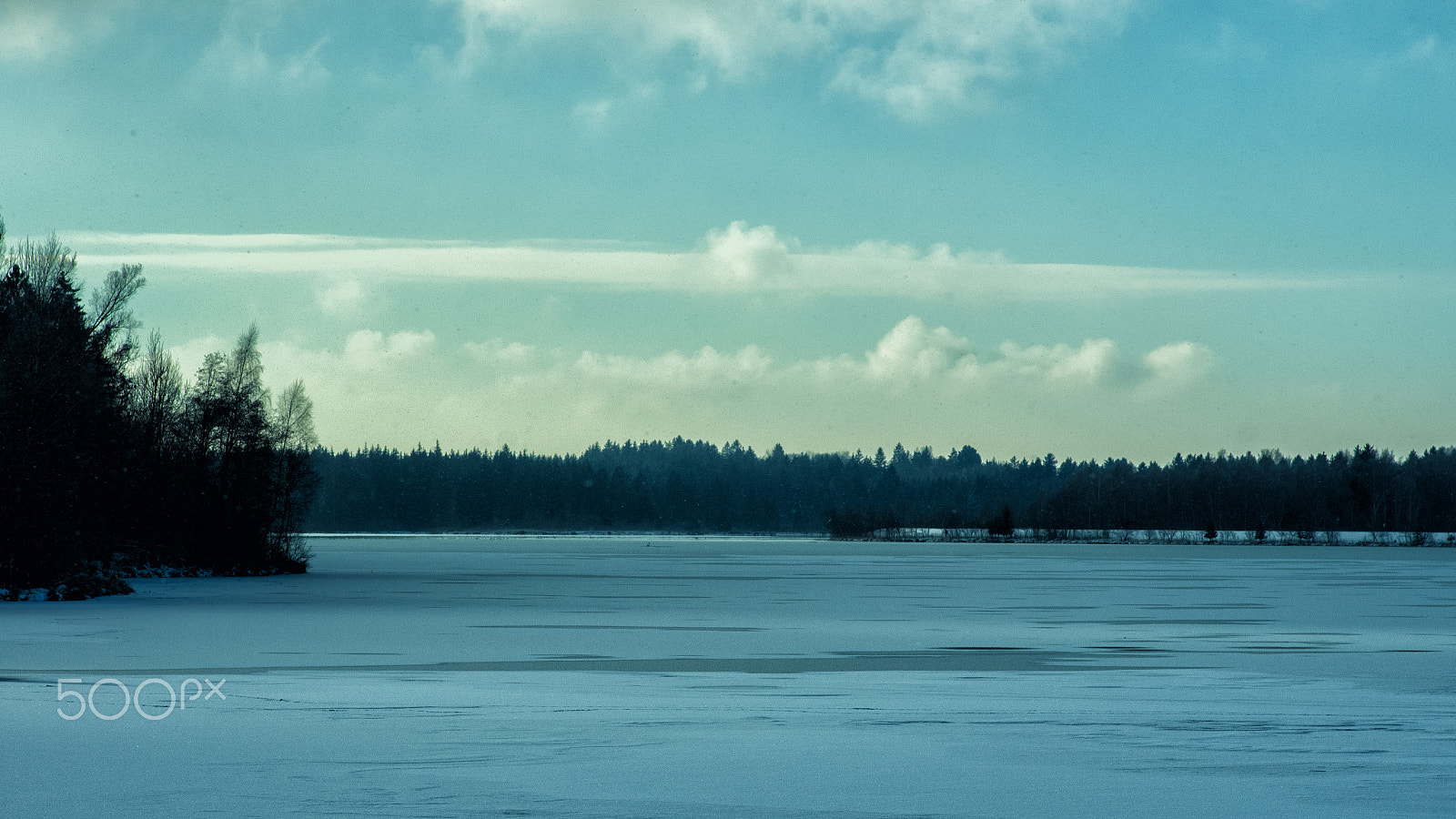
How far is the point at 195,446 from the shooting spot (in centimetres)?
5488

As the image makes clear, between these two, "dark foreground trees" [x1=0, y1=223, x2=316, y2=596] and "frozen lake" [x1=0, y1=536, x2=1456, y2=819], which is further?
"dark foreground trees" [x1=0, y1=223, x2=316, y2=596]

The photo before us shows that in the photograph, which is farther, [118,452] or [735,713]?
[118,452]

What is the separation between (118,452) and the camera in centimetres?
4225

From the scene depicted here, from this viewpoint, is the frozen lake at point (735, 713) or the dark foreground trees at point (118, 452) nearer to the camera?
the frozen lake at point (735, 713)

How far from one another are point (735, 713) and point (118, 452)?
112 feet

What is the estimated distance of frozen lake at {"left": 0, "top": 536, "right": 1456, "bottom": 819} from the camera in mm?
9547

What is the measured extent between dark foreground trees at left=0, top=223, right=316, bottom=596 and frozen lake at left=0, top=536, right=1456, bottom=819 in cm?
826

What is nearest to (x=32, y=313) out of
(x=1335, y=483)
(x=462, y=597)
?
(x=462, y=597)

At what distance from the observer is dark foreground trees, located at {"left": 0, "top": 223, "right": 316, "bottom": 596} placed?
35906 mm

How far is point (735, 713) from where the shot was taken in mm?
13484

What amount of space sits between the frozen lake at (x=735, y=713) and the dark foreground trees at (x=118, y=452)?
8.26 m

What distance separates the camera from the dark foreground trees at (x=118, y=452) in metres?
35.9

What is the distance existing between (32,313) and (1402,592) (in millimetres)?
38196

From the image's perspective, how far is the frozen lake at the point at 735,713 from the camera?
9547 mm
